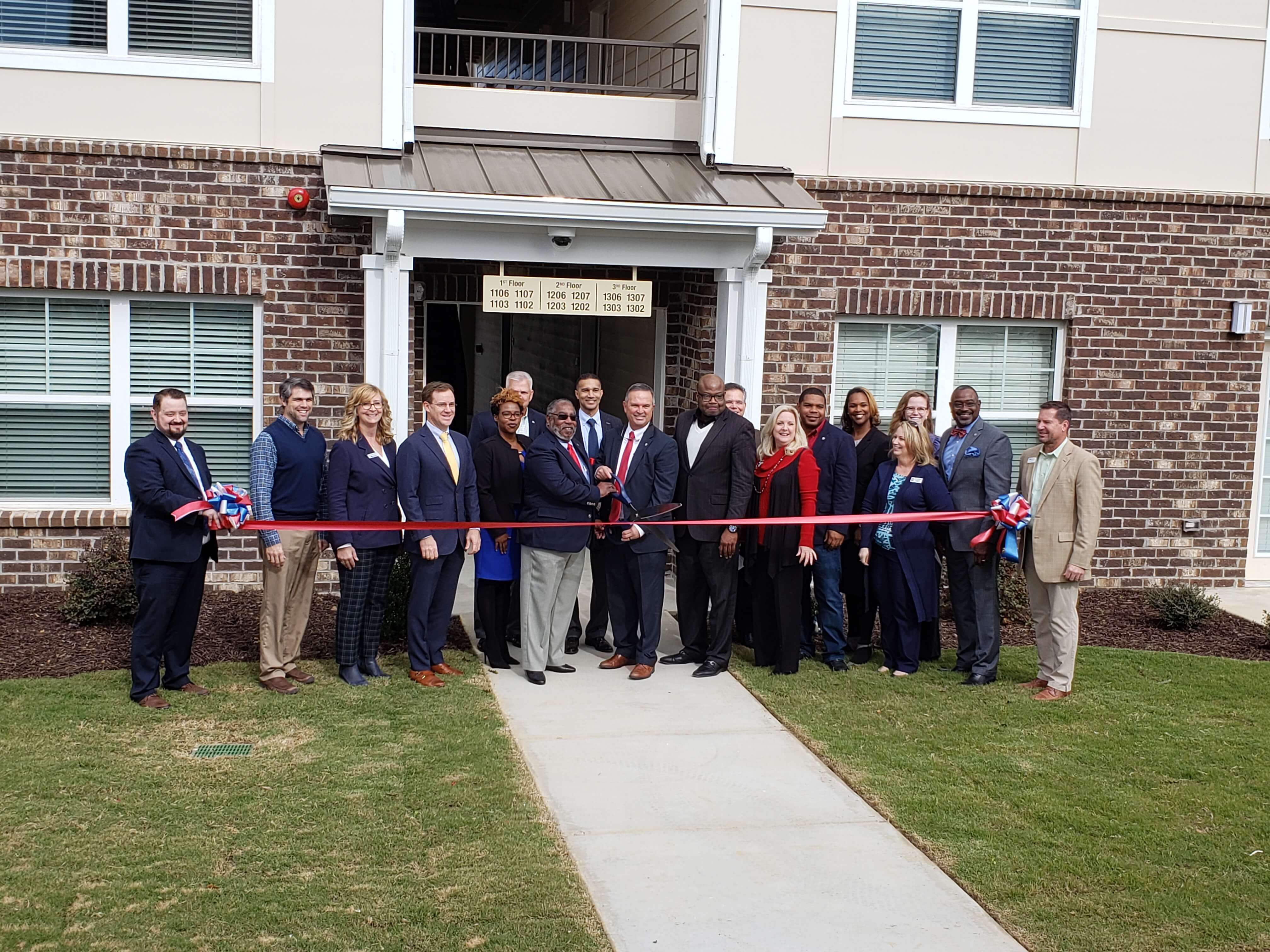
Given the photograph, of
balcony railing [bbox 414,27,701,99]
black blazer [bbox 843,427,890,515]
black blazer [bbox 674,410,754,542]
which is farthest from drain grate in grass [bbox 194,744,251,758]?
balcony railing [bbox 414,27,701,99]

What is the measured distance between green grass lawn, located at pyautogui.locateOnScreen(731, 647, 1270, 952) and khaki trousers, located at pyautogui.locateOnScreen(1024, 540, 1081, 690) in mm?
190

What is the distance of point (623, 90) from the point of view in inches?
459

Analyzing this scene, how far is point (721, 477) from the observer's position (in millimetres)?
9023

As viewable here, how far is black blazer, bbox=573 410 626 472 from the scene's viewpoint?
906cm

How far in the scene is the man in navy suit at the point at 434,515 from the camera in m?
8.47

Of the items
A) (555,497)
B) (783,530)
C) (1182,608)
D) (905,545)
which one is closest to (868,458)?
(905,545)

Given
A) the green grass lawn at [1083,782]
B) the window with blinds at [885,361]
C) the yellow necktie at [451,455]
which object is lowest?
the green grass lawn at [1083,782]

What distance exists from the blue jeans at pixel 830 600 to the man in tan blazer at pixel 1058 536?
1.22 m

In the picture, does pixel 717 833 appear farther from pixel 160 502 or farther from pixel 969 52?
pixel 969 52

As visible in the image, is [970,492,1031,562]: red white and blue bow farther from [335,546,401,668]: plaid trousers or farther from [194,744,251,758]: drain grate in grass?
[194,744,251,758]: drain grate in grass

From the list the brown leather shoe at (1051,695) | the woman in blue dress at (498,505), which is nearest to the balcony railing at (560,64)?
the woman in blue dress at (498,505)

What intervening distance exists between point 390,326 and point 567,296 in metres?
1.33

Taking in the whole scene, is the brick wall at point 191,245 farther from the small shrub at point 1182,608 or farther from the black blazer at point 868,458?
the small shrub at point 1182,608

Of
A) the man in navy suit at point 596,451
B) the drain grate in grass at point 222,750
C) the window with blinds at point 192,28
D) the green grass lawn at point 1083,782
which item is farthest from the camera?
the window with blinds at point 192,28
